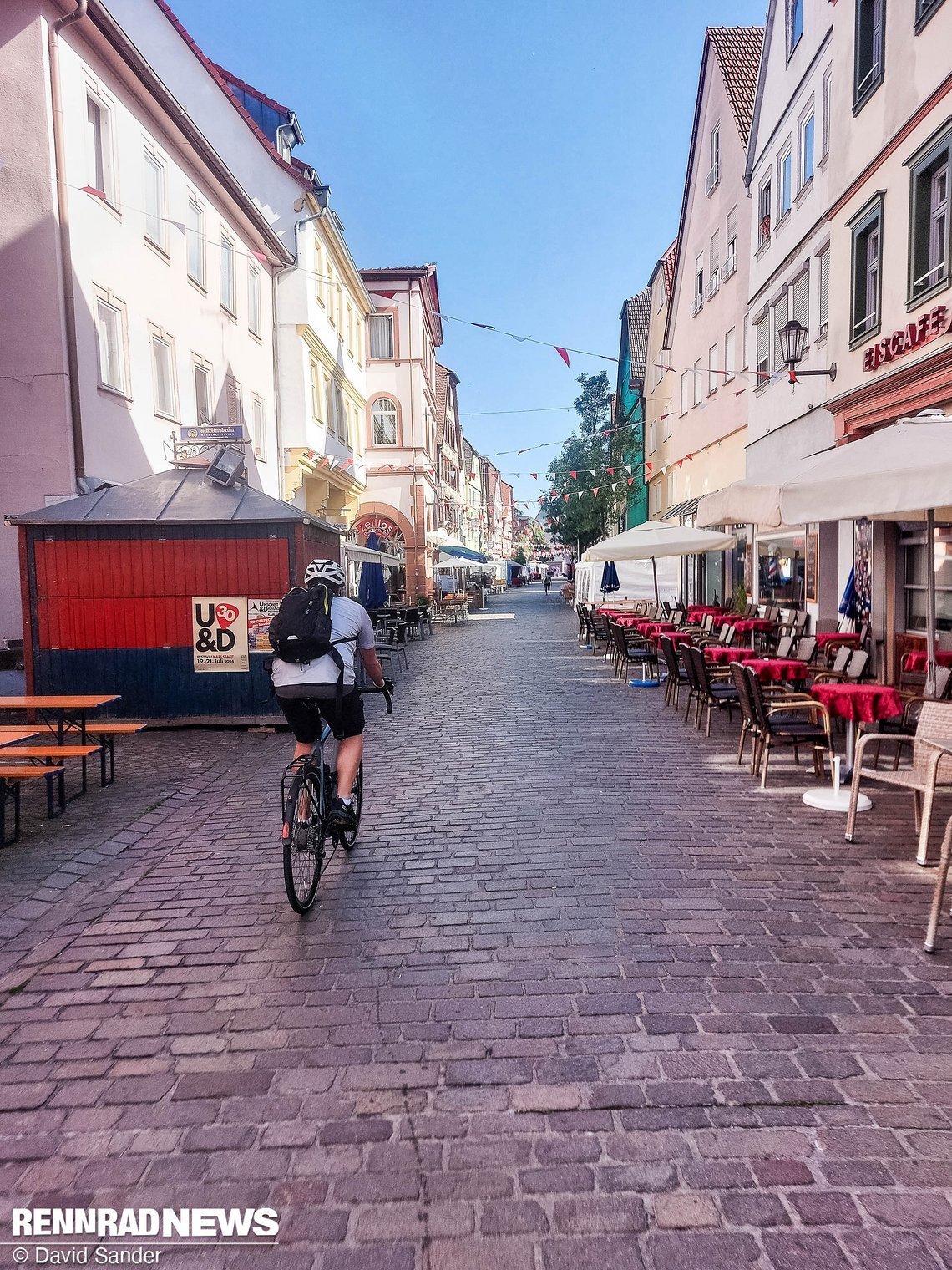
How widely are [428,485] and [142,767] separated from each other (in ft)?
111

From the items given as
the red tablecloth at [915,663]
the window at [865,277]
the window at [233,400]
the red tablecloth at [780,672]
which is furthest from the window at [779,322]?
the window at [233,400]

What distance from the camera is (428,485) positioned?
41.2 meters

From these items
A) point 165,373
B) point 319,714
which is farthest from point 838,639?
point 165,373

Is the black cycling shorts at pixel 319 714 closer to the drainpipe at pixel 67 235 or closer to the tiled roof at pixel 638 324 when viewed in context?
the drainpipe at pixel 67 235

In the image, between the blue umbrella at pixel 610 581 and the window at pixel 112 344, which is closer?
the window at pixel 112 344

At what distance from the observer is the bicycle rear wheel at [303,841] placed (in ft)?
14.7

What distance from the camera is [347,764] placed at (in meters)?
5.32

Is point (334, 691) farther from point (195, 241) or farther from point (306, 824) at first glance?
point (195, 241)

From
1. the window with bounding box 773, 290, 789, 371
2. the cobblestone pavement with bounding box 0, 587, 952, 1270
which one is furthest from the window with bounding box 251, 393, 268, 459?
the cobblestone pavement with bounding box 0, 587, 952, 1270

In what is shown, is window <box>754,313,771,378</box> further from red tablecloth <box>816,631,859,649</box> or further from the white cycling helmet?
the white cycling helmet

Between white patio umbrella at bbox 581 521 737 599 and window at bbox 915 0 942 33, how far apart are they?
292 inches

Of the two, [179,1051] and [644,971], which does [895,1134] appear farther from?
[179,1051]

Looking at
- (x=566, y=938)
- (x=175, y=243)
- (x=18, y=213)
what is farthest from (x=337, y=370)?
(x=566, y=938)

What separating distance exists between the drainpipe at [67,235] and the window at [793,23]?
1286 cm
